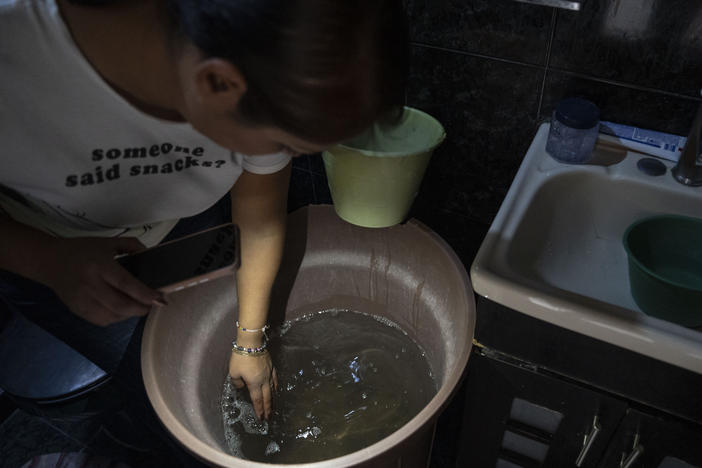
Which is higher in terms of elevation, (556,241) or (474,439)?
(556,241)

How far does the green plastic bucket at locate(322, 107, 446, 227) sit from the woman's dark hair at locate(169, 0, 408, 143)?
0.36 meters

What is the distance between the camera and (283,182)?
917 millimetres

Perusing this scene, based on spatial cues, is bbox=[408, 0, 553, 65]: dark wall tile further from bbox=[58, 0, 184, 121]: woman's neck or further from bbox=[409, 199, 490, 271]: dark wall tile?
bbox=[58, 0, 184, 121]: woman's neck

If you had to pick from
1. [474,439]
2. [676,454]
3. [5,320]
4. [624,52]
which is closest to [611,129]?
[624,52]

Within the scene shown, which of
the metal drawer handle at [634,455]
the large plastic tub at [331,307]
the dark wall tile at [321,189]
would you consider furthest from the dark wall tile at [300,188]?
the metal drawer handle at [634,455]

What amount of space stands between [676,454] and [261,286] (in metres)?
0.73

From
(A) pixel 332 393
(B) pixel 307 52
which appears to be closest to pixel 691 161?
(B) pixel 307 52

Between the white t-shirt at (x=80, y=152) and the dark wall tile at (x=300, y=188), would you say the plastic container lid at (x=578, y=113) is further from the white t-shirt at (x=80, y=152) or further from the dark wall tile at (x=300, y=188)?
the dark wall tile at (x=300, y=188)

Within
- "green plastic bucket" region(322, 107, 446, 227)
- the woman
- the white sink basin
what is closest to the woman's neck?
the woman

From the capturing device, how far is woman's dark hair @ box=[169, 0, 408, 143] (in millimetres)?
447

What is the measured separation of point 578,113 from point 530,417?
534 millimetres

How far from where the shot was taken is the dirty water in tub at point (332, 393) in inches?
40.8

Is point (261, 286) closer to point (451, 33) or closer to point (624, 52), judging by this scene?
point (451, 33)

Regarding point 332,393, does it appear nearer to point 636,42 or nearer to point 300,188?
point 300,188
